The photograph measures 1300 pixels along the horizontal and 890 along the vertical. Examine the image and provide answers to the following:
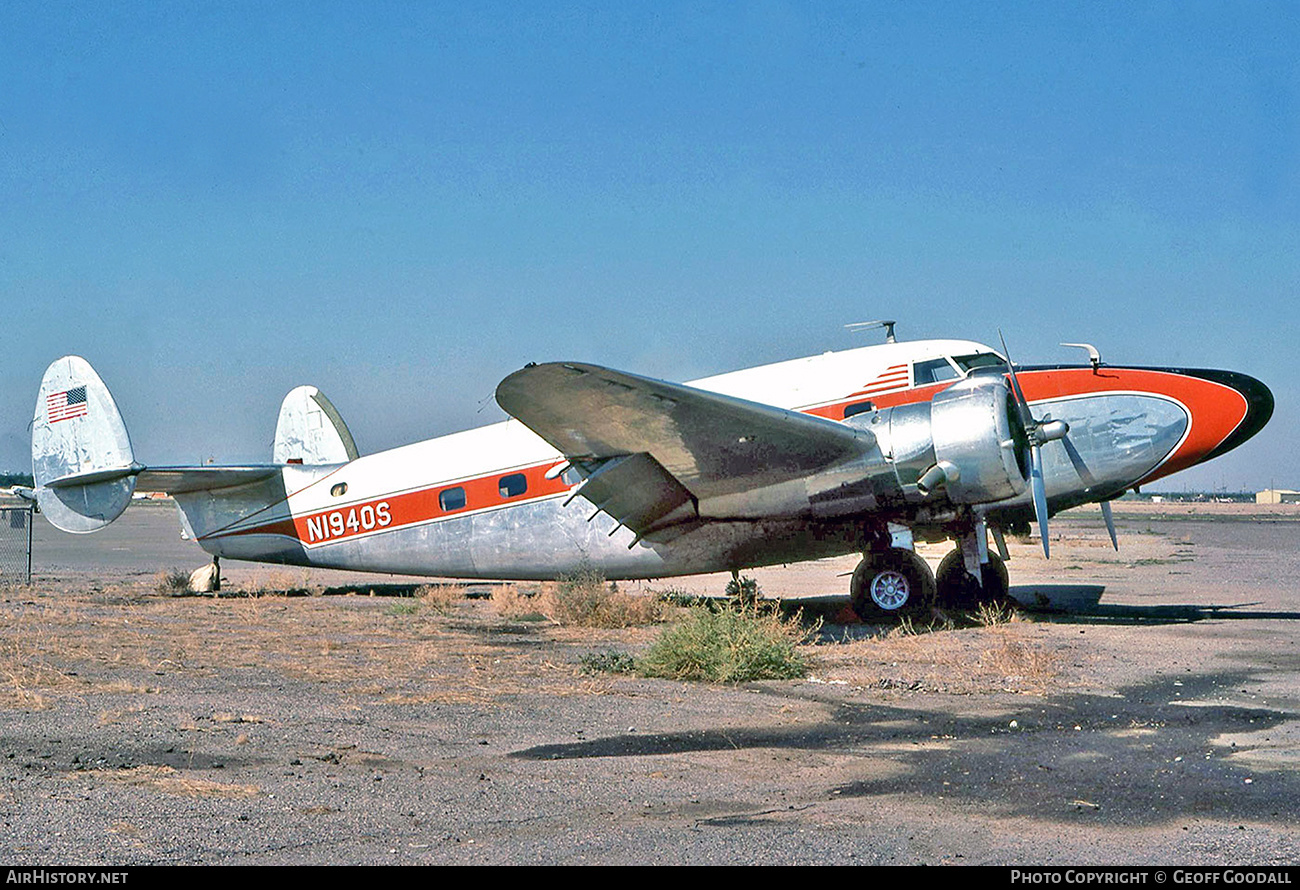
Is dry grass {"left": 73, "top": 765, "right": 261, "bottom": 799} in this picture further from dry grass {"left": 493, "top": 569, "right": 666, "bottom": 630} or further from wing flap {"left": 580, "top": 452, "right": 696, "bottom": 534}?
dry grass {"left": 493, "top": 569, "right": 666, "bottom": 630}

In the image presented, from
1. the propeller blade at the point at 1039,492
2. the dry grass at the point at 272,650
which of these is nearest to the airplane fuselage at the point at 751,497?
the propeller blade at the point at 1039,492

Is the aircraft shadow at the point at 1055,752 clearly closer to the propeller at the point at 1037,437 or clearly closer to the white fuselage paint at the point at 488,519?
the propeller at the point at 1037,437

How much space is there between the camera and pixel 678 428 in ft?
41.2

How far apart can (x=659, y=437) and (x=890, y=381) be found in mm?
3241

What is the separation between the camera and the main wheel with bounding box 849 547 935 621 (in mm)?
13953

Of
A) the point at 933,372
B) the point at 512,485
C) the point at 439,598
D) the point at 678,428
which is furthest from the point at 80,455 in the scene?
the point at 933,372

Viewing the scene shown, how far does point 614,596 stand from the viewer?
1481cm

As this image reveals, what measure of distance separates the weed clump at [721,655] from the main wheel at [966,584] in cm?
512

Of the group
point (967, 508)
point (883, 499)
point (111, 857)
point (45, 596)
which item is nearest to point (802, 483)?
point (883, 499)

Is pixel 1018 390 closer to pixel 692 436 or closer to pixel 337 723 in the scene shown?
pixel 692 436

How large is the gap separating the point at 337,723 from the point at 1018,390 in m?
8.84

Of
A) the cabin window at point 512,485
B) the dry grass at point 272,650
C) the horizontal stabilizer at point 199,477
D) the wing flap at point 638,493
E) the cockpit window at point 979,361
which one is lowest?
the dry grass at point 272,650

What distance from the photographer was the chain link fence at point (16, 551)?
22.9m

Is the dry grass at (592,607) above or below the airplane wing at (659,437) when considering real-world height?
below
